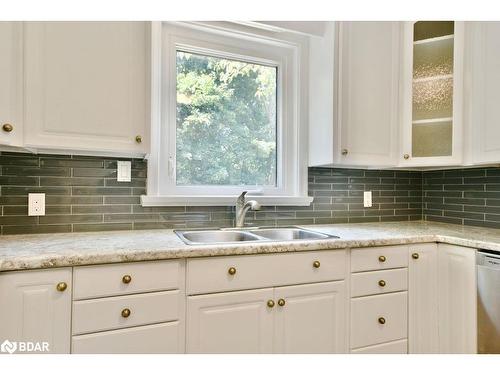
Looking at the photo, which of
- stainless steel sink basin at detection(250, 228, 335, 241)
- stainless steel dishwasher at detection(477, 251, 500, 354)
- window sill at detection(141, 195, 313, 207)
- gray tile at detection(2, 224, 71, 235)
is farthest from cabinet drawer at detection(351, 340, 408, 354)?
gray tile at detection(2, 224, 71, 235)

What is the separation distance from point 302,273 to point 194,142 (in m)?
1.07

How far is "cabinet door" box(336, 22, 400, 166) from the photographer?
2008mm

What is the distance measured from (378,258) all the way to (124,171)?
148 cm

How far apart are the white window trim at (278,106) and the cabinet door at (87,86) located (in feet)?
0.96

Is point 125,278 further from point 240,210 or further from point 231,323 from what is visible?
point 240,210

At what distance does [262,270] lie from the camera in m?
1.47

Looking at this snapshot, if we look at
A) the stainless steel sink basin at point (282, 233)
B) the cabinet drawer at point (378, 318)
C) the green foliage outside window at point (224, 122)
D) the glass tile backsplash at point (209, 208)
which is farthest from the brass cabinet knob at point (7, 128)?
the cabinet drawer at point (378, 318)

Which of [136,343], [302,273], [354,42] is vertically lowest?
[136,343]

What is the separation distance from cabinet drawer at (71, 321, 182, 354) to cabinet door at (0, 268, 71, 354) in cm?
7

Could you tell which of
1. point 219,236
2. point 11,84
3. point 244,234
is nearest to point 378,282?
point 244,234

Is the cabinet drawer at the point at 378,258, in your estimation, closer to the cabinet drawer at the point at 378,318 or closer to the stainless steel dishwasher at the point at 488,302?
the cabinet drawer at the point at 378,318

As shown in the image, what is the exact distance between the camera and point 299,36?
89.0 inches
